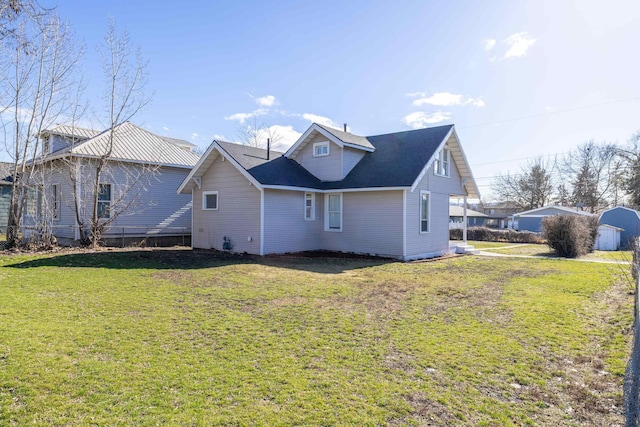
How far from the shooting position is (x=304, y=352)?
4.73 metres

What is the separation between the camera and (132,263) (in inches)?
463

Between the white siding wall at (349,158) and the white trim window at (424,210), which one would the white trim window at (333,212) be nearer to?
the white siding wall at (349,158)

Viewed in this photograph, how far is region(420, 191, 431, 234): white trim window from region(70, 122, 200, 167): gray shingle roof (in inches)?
472

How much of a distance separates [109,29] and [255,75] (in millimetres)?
7799

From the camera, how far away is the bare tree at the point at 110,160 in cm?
1520

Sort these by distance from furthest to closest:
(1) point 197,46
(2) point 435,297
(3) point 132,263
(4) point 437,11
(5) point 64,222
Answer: (5) point 64,222
(1) point 197,46
(4) point 437,11
(3) point 132,263
(2) point 435,297

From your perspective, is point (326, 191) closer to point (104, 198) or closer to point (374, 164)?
point (374, 164)

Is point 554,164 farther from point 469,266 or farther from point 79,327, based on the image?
point 79,327

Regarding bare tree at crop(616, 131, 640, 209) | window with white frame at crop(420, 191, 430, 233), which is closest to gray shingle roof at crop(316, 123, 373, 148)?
window with white frame at crop(420, 191, 430, 233)

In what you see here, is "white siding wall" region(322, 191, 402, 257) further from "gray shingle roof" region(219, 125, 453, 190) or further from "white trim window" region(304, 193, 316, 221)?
"white trim window" region(304, 193, 316, 221)

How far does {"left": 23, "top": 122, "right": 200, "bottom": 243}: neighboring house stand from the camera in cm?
1612

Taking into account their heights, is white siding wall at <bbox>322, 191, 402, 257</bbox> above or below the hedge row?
above

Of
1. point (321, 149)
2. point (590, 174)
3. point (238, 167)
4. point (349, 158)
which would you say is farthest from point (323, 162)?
point (590, 174)

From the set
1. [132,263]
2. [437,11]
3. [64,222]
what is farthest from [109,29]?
[437,11]
